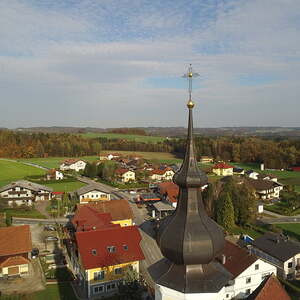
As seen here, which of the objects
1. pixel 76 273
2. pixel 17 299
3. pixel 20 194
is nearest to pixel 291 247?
pixel 76 273

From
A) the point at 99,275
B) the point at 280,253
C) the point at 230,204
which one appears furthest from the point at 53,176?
the point at 280,253

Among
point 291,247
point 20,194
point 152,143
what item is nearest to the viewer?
point 291,247

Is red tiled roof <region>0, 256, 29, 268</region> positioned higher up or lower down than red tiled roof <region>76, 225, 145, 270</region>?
lower down

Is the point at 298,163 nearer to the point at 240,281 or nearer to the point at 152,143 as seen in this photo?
the point at 152,143

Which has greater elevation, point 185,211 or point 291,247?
point 185,211

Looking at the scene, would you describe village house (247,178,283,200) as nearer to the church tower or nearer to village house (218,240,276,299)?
village house (218,240,276,299)

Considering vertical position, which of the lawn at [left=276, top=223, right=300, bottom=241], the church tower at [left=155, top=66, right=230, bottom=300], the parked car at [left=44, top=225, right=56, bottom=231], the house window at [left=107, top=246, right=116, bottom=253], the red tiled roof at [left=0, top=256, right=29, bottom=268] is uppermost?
the church tower at [left=155, top=66, right=230, bottom=300]

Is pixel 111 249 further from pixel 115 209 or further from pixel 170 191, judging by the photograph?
pixel 170 191

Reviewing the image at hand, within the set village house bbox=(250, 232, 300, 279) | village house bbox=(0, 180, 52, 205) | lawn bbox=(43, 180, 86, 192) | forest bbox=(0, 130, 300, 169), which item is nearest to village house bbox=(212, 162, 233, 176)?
forest bbox=(0, 130, 300, 169)
